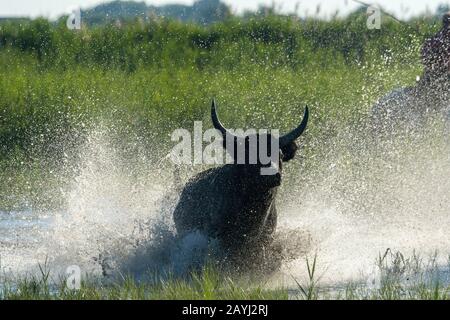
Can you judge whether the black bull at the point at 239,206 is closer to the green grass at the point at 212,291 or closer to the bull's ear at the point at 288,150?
the bull's ear at the point at 288,150

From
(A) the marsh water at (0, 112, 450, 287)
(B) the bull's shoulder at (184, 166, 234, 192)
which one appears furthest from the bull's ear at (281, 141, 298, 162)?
(A) the marsh water at (0, 112, 450, 287)

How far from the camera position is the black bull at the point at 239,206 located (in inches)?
392

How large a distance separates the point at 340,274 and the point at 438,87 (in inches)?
200

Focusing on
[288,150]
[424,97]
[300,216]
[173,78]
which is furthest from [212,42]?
[288,150]

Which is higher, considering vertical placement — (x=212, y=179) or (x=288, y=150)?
(x=288, y=150)

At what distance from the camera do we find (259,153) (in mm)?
9883

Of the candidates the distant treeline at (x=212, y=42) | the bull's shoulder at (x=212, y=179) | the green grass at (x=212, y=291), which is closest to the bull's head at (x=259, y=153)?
the bull's shoulder at (x=212, y=179)

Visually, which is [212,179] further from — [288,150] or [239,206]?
[288,150]

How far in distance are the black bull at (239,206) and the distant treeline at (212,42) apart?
9.96m

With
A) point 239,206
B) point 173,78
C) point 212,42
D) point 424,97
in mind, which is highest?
point 212,42

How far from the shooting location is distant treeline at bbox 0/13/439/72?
20.4 metres

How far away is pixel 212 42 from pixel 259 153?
447 inches
